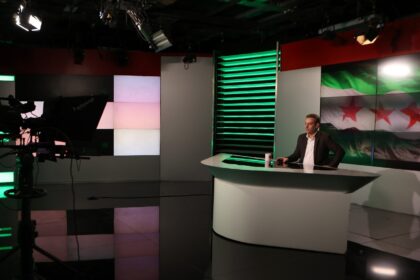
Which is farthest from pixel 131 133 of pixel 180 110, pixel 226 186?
pixel 226 186

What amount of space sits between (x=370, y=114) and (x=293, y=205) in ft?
8.56

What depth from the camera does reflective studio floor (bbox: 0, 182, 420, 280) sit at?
321cm

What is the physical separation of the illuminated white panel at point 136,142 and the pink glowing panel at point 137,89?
0.64 metres

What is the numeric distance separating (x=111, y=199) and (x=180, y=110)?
257 centimetres

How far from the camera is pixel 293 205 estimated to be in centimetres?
371

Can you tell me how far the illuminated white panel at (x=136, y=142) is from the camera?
25.3 ft

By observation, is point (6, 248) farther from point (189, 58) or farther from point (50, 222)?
point (189, 58)

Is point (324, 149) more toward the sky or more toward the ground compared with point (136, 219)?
more toward the sky

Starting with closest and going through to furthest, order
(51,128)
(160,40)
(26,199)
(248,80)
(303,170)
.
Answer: (51,128)
(26,199)
(303,170)
(160,40)
(248,80)

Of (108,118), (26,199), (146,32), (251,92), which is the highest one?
(146,32)

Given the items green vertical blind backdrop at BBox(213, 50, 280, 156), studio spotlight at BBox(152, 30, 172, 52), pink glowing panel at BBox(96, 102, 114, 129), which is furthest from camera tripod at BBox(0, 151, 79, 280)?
green vertical blind backdrop at BBox(213, 50, 280, 156)

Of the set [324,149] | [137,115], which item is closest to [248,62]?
[137,115]

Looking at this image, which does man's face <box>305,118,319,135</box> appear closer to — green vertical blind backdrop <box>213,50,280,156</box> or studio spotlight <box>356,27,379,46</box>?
studio spotlight <box>356,27,379,46</box>

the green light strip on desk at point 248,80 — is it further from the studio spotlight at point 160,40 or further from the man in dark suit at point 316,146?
the man in dark suit at point 316,146
